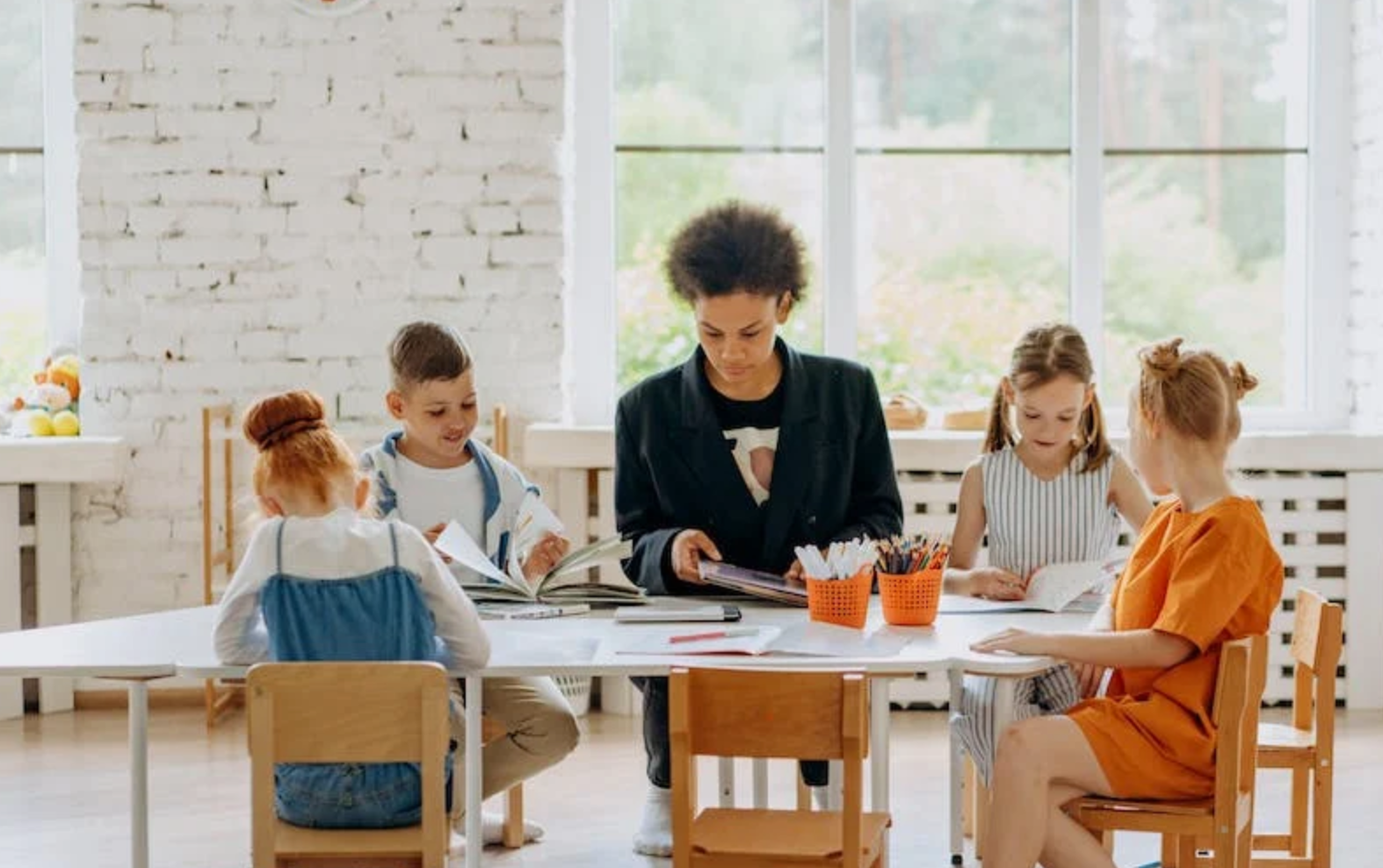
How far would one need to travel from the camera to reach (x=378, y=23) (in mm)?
5176

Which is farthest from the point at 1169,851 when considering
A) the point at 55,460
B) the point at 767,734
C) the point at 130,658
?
the point at 55,460

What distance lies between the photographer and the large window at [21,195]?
545 cm

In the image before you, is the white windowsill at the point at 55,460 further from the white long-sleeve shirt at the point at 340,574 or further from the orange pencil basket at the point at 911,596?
the orange pencil basket at the point at 911,596

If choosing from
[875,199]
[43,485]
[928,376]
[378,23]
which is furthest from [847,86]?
[43,485]

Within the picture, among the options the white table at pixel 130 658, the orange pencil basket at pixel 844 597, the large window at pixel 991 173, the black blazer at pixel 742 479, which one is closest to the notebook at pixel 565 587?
the black blazer at pixel 742 479

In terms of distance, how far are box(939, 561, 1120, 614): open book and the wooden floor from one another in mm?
654

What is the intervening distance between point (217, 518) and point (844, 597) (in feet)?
8.21

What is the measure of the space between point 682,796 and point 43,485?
10.3 ft

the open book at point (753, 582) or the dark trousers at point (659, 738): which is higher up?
the open book at point (753, 582)

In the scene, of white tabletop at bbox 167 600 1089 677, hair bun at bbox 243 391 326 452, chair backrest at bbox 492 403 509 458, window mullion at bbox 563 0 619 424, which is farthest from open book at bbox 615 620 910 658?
window mullion at bbox 563 0 619 424

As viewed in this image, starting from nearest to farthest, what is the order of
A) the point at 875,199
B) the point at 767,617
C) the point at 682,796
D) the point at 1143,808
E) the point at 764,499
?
1. the point at 682,796
2. the point at 1143,808
3. the point at 767,617
4. the point at 764,499
5. the point at 875,199

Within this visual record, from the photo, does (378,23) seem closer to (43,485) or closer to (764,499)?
(43,485)

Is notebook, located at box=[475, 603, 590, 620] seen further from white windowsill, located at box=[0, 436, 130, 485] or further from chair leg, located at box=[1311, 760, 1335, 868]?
white windowsill, located at box=[0, 436, 130, 485]

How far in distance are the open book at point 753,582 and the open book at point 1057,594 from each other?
0.83 feet
